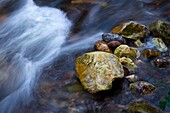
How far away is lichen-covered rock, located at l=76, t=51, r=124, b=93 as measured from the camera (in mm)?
4348

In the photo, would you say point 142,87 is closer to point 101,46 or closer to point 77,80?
point 77,80

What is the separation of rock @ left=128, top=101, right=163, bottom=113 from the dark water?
13 centimetres

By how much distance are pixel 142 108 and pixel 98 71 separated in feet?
3.13

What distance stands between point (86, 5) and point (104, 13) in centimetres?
68

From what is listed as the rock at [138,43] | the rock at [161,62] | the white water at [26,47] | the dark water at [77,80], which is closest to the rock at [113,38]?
the rock at [138,43]

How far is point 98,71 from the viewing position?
446 cm

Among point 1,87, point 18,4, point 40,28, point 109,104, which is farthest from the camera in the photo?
point 18,4

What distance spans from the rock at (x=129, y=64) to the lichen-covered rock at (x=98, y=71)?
0.24 m

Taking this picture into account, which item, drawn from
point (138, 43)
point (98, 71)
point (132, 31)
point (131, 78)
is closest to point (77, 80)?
point (98, 71)

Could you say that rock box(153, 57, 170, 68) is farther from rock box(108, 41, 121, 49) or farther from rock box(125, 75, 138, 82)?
rock box(108, 41, 121, 49)

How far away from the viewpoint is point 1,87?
15.9ft

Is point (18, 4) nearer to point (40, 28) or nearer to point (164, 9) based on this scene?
point (40, 28)

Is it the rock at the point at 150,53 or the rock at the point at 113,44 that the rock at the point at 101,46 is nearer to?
the rock at the point at 113,44

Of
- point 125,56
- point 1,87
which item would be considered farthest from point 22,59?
point 125,56
